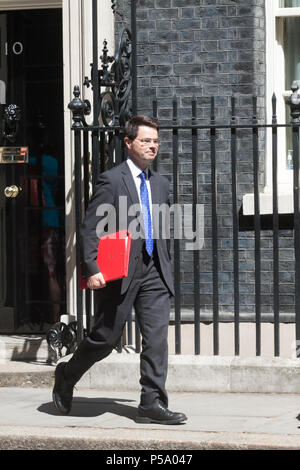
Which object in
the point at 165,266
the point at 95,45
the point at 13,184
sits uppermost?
the point at 95,45

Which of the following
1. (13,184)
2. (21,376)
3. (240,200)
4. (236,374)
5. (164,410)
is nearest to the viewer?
(164,410)

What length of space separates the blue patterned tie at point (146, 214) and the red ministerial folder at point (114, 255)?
0.14 m

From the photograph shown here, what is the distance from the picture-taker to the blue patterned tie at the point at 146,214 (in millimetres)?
7270

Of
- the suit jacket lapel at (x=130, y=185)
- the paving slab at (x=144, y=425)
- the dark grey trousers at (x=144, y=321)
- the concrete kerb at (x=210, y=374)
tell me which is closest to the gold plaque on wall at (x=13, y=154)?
the concrete kerb at (x=210, y=374)

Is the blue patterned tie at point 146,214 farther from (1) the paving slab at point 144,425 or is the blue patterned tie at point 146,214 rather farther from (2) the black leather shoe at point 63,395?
(1) the paving slab at point 144,425

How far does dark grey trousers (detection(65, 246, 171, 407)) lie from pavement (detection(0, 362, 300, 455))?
291 millimetres

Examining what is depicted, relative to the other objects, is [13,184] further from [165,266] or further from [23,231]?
[165,266]

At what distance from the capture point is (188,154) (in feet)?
31.2

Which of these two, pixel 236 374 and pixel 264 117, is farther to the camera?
pixel 264 117

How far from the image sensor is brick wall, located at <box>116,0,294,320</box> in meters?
9.42

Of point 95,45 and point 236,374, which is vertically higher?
point 95,45
